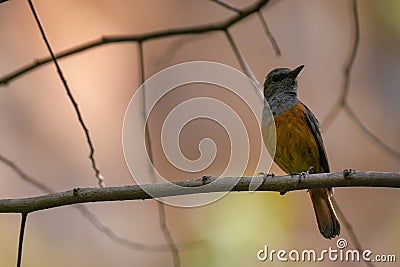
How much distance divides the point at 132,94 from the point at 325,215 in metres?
2.67

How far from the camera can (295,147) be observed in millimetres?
3174

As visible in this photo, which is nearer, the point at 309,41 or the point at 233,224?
the point at 233,224

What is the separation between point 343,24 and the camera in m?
5.79

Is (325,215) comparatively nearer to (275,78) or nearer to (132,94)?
(275,78)

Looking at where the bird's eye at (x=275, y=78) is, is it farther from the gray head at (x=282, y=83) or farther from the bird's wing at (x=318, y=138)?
the bird's wing at (x=318, y=138)

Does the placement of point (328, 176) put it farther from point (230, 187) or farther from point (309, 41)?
point (309, 41)

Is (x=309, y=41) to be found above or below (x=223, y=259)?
above

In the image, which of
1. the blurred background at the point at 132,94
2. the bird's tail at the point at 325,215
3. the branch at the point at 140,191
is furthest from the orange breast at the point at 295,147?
the blurred background at the point at 132,94

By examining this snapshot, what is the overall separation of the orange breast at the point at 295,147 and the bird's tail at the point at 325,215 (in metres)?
0.12

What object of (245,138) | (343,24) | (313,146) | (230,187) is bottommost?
(230,187)

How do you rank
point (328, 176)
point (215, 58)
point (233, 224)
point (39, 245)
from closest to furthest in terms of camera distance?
point (328, 176), point (233, 224), point (39, 245), point (215, 58)

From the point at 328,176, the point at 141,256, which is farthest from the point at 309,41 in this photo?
the point at 328,176

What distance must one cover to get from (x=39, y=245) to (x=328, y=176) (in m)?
3.23

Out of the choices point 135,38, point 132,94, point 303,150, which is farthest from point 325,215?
point 132,94
